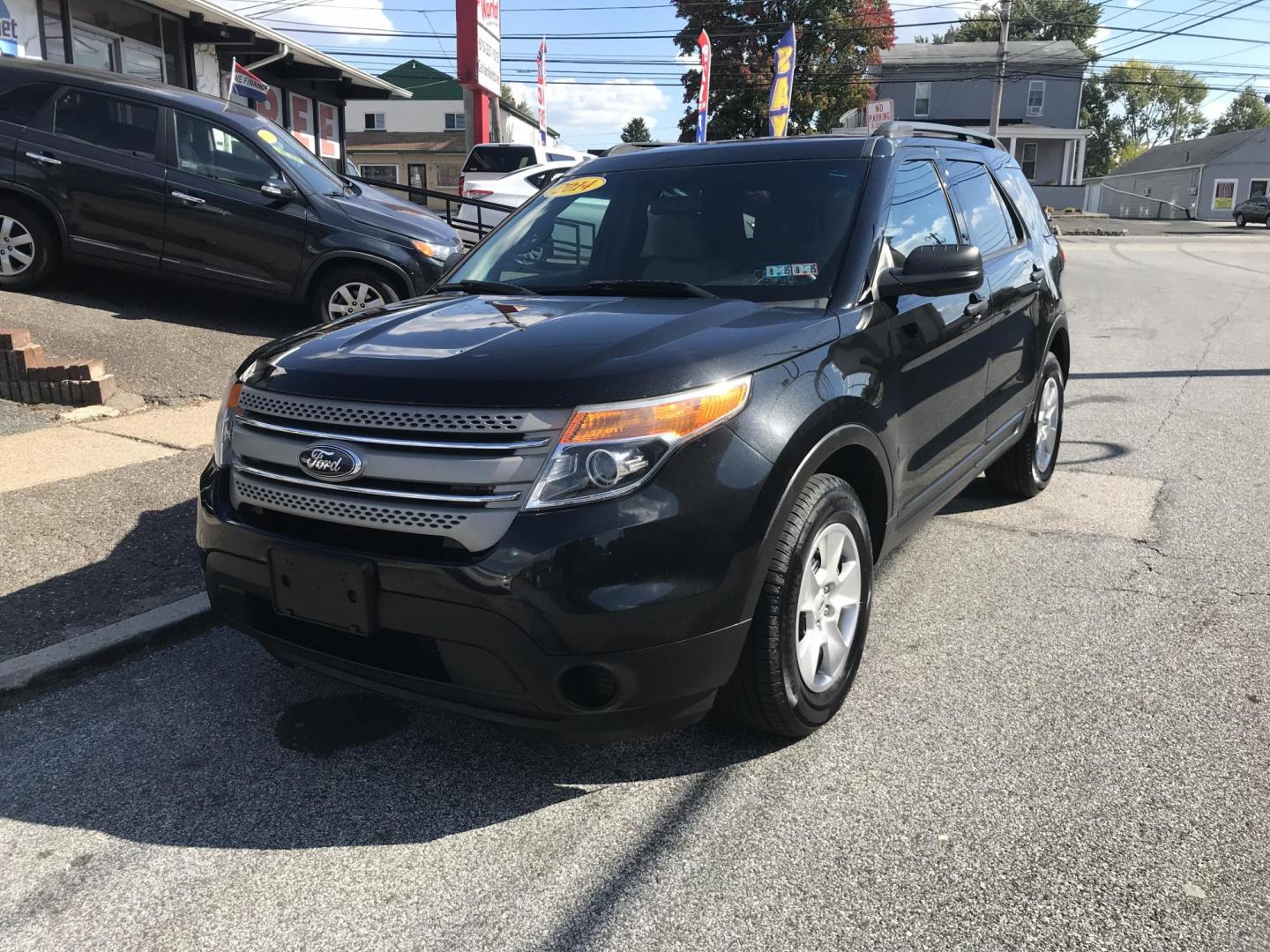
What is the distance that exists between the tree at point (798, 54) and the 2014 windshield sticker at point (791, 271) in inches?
1675

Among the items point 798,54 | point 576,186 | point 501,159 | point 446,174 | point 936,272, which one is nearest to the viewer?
point 936,272

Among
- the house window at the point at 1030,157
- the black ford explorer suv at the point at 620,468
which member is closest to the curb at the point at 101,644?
the black ford explorer suv at the point at 620,468

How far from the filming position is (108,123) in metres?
8.80

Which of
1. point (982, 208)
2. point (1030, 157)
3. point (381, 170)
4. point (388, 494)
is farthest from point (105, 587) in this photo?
point (1030, 157)

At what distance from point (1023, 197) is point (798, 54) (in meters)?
42.8

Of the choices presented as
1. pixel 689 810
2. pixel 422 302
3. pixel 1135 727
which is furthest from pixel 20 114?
pixel 1135 727

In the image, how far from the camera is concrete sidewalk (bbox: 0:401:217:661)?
4.07 metres

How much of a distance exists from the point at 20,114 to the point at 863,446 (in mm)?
8603

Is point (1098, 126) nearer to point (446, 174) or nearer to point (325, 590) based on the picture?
point (446, 174)

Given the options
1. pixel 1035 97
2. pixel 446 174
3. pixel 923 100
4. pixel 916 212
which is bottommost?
pixel 916 212

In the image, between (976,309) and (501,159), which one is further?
(501,159)

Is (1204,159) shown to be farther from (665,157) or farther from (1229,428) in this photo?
(665,157)

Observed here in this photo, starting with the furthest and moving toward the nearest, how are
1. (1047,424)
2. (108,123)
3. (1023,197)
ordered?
(108,123)
(1047,424)
(1023,197)

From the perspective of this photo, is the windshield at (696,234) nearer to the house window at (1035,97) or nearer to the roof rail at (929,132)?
the roof rail at (929,132)
